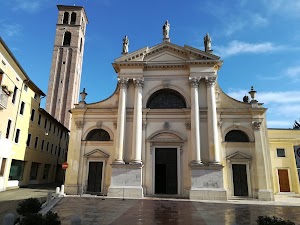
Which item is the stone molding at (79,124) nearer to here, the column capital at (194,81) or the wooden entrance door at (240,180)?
the column capital at (194,81)

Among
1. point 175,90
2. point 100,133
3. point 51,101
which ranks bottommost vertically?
point 100,133

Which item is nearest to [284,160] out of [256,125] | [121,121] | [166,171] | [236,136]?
[256,125]

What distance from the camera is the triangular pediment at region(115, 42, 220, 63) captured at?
70.3ft

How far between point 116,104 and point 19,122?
10.0 metres

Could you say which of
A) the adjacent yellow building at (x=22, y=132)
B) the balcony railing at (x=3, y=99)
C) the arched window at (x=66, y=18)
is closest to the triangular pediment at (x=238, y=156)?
the balcony railing at (x=3, y=99)

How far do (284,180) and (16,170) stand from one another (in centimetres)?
2763

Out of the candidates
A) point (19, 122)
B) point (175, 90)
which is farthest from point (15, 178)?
point (175, 90)

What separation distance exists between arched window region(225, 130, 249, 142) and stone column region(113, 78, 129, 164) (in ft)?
29.8

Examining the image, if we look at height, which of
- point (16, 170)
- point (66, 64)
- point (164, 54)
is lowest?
point (16, 170)

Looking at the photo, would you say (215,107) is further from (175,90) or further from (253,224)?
(253,224)

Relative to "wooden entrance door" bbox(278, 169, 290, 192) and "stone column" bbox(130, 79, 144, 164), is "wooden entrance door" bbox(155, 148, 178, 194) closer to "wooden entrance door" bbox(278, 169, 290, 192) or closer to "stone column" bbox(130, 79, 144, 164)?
"stone column" bbox(130, 79, 144, 164)

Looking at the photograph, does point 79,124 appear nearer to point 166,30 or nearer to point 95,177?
point 95,177

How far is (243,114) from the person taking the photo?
2055 cm

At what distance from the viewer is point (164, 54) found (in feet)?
73.3
